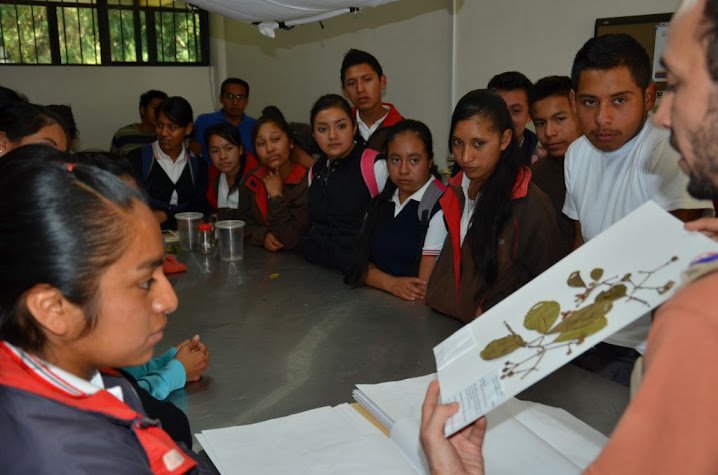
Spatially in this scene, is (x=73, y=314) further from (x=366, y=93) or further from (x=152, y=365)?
(x=366, y=93)

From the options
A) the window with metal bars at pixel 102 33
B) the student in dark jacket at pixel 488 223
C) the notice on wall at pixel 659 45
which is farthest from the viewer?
the window with metal bars at pixel 102 33

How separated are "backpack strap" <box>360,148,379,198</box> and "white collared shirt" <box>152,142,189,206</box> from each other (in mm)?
1241

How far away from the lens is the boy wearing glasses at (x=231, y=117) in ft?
14.2

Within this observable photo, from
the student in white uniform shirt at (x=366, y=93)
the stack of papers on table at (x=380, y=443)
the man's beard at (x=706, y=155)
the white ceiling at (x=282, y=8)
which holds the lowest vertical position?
the stack of papers on table at (x=380, y=443)

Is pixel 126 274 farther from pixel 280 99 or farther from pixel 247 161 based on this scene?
pixel 280 99

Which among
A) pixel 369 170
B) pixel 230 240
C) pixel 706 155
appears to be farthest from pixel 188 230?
pixel 706 155

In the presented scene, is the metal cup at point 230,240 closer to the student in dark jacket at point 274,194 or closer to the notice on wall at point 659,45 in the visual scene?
the student in dark jacket at point 274,194

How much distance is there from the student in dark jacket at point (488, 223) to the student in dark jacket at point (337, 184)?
0.54 m

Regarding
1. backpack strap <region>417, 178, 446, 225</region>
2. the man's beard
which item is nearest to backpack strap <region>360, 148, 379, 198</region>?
backpack strap <region>417, 178, 446, 225</region>

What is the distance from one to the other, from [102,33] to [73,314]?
549 centimetres

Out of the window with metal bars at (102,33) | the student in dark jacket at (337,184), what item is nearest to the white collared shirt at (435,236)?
the student in dark jacket at (337,184)

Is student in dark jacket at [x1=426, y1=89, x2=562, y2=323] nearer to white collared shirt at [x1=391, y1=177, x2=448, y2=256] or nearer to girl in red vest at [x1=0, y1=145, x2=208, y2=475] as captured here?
white collared shirt at [x1=391, y1=177, x2=448, y2=256]

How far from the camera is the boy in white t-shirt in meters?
1.50

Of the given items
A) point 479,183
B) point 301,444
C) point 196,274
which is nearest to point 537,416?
point 301,444
